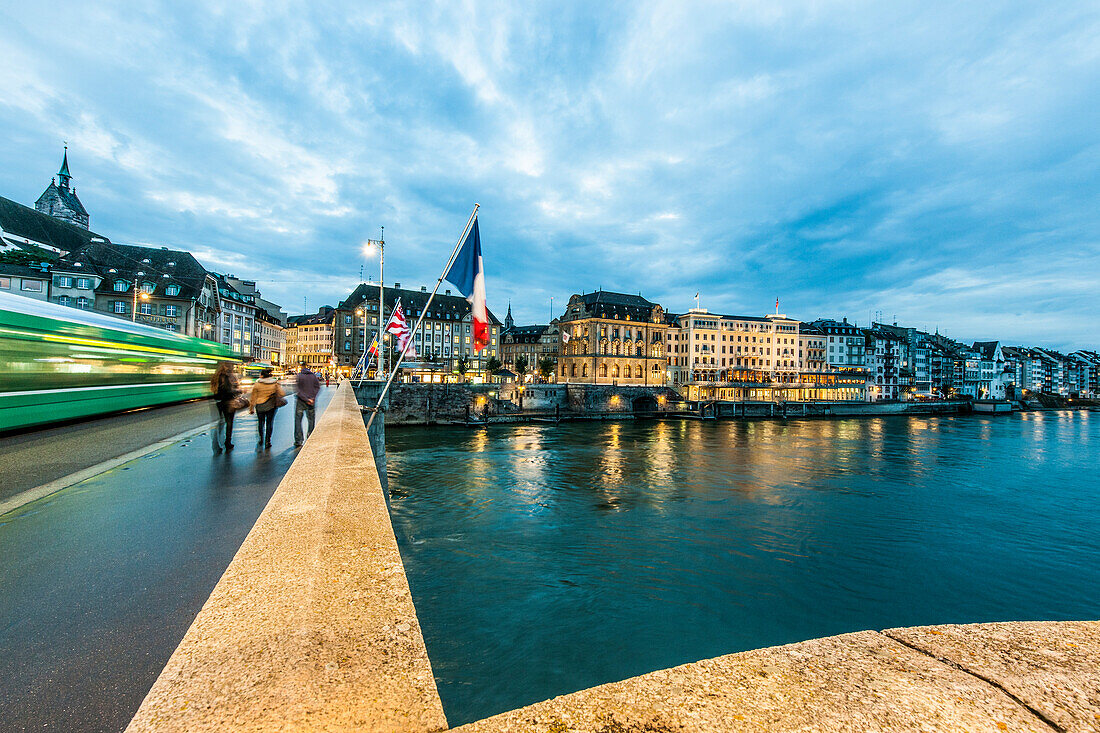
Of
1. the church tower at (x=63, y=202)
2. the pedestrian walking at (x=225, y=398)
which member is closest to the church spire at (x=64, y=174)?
the church tower at (x=63, y=202)

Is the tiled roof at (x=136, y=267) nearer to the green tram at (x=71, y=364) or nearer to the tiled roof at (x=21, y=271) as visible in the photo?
the tiled roof at (x=21, y=271)

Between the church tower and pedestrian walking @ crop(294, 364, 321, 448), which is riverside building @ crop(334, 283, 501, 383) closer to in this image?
the church tower

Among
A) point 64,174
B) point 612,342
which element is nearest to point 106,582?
point 612,342

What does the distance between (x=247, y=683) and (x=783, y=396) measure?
12157 cm

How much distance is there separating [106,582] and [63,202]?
16722 centimetres

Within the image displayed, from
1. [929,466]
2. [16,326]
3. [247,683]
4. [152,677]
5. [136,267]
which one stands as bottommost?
[929,466]

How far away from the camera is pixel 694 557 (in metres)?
16.2

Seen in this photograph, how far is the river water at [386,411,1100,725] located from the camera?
1081cm

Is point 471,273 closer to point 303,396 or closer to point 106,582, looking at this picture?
point 303,396

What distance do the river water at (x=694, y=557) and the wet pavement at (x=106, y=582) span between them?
18.1 feet

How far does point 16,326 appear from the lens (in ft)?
35.8

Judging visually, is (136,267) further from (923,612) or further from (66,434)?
(923,612)

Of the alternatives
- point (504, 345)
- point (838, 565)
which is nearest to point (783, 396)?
point (504, 345)

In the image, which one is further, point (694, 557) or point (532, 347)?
point (532, 347)
